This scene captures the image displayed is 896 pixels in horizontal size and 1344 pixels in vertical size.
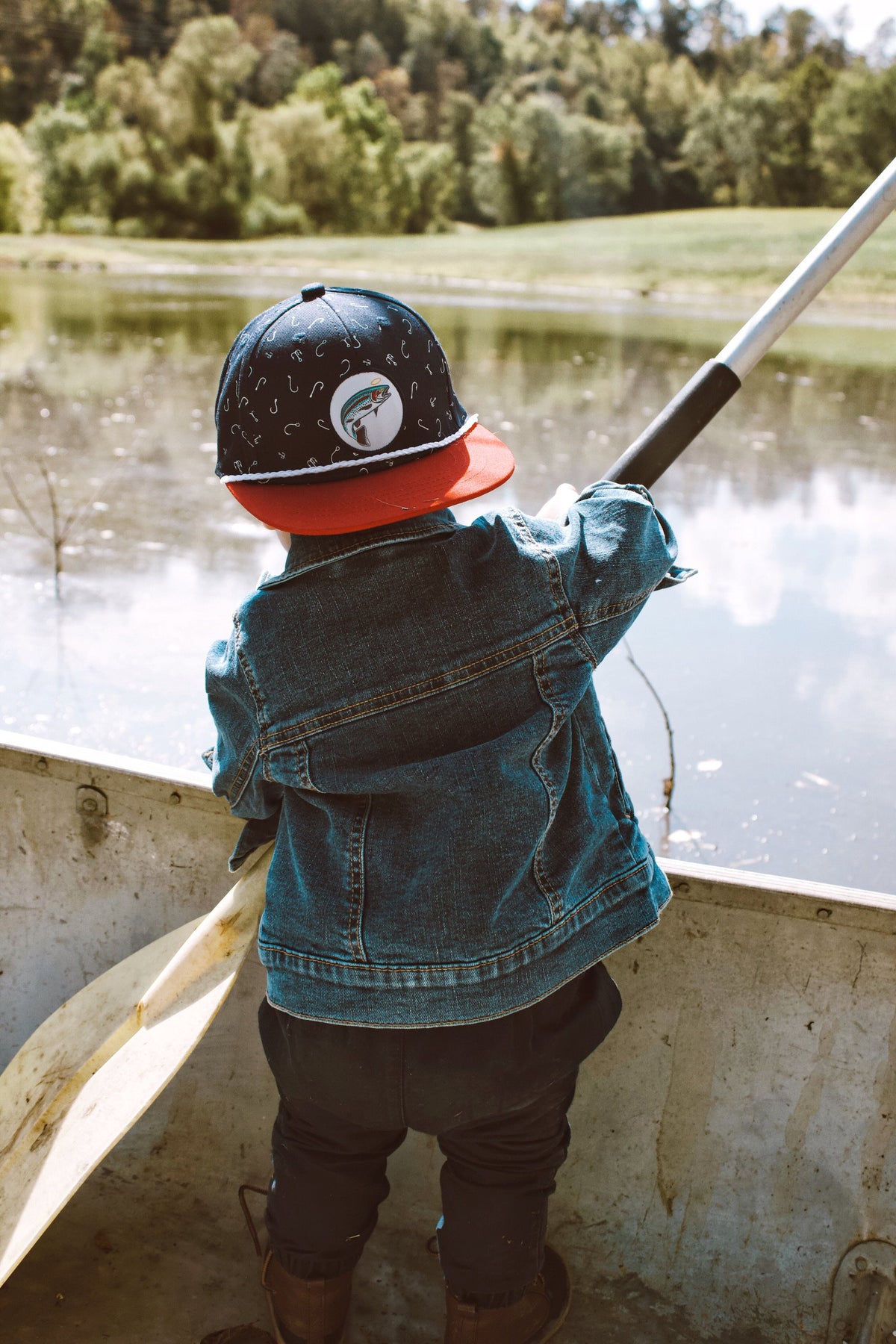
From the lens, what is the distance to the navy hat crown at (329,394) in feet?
3.37

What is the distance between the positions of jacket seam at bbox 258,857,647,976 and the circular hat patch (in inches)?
17.9

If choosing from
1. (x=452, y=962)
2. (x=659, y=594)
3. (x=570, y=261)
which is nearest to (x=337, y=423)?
(x=452, y=962)

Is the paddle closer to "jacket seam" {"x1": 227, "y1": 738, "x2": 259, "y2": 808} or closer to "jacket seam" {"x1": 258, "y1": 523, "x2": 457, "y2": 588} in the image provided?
"jacket seam" {"x1": 227, "y1": 738, "x2": 259, "y2": 808}

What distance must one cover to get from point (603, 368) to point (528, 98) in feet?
143

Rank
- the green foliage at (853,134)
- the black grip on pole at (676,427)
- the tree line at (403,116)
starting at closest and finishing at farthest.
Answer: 1. the black grip on pole at (676,427)
2. the green foliage at (853,134)
3. the tree line at (403,116)

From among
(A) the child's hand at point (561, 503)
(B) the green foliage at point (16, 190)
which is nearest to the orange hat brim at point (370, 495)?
(A) the child's hand at point (561, 503)

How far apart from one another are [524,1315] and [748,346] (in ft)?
3.62

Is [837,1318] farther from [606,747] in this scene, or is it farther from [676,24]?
[676,24]

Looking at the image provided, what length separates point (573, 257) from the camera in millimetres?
32156

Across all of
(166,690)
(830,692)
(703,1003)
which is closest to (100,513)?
(166,690)

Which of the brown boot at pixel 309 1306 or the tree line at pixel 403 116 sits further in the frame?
the tree line at pixel 403 116

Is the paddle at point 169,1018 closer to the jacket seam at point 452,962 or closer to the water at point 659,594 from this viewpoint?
the jacket seam at point 452,962

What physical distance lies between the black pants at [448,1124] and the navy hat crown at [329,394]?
525 millimetres

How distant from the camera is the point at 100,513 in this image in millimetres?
5746
